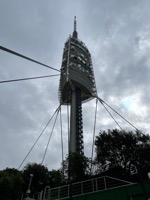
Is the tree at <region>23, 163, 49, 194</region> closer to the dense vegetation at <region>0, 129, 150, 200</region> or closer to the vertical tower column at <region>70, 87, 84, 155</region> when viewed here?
the dense vegetation at <region>0, 129, 150, 200</region>

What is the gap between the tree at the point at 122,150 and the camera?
35.2m

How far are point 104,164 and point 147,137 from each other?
29.4 ft

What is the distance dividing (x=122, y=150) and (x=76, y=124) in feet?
55.8

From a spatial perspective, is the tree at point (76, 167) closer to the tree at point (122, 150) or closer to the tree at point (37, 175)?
the tree at point (122, 150)

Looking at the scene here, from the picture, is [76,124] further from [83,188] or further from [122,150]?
[83,188]

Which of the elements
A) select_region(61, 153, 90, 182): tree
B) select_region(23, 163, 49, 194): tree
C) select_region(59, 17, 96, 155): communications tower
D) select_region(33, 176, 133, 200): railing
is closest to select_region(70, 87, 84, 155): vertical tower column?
select_region(59, 17, 96, 155): communications tower

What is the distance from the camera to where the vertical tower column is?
48.0 meters

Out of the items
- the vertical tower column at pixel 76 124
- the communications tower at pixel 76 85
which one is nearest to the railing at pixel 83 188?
the vertical tower column at pixel 76 124

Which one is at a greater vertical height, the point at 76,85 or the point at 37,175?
the point at 76,85

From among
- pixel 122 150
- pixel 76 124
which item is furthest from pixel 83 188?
pixel 76 124

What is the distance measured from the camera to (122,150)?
120ft

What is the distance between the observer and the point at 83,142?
162ft

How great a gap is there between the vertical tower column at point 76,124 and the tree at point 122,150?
363 inches

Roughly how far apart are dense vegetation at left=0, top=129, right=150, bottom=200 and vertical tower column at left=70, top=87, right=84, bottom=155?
28.5ft
